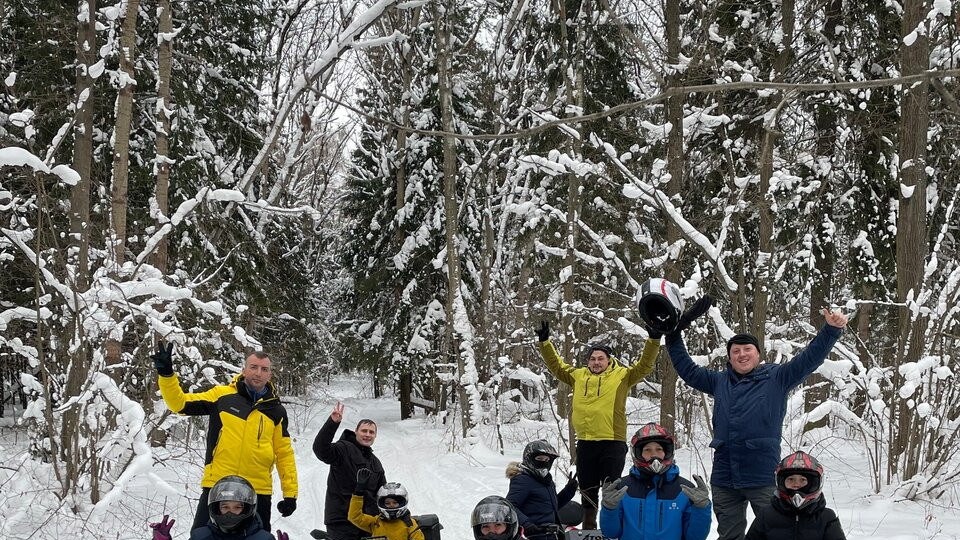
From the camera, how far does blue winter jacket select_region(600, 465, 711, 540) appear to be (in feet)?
14.3

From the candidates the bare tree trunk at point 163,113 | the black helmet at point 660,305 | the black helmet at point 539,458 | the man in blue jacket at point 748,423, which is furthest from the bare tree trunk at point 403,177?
the man in blue jacket at point 748,423

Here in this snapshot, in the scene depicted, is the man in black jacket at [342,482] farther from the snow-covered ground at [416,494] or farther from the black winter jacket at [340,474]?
the snow-covered ground at [416,494]

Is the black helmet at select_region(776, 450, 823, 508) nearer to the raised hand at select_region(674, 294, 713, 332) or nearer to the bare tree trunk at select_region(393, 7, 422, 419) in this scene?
the raised hand at select_region(674, 294, 713, 332)

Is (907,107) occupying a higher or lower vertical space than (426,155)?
lower

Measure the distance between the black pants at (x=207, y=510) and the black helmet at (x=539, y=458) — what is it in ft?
6.33

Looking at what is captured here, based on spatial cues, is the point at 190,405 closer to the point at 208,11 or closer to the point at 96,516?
the point at 96,516

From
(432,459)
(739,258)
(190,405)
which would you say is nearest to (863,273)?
(739,258)

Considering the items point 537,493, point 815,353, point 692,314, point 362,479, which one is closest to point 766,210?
point 692,314

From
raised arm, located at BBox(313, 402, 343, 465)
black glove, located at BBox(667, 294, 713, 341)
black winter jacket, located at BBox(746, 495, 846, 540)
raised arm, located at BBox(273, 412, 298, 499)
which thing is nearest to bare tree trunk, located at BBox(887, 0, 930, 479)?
black glove, located at BBox(667, 294, 713, 341)

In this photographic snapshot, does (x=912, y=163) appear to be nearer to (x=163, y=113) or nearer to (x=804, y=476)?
(x=804, y=476)

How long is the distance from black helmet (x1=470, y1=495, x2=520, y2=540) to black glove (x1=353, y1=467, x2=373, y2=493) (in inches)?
57.1

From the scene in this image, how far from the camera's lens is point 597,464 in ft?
20.4

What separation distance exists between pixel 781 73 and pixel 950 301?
366 cm

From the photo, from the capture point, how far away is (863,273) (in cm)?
A: 1220
